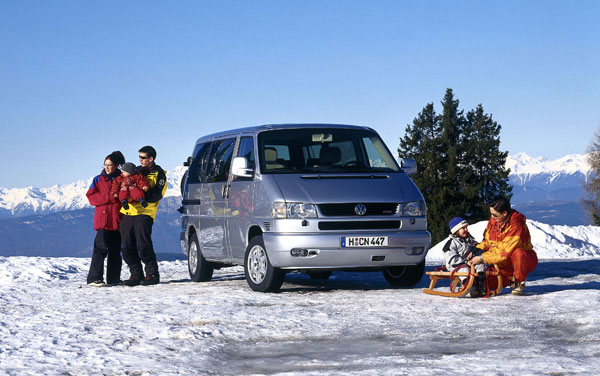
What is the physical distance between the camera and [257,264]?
9711mm

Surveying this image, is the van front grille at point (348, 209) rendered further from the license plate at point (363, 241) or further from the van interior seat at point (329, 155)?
the van interior seat at point (329, 155)

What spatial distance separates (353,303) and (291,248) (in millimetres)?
→ 961

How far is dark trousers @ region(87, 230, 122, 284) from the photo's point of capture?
37.9ft

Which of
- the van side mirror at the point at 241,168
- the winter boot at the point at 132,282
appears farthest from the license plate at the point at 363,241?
the winter boot at the point at 132,282

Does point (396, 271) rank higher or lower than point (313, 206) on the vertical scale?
lower

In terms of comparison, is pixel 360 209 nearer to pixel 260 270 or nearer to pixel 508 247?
pixel 260 270

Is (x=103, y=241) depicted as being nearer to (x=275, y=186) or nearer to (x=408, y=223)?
(x=275, y=186)

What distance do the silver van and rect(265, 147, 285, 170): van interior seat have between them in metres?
0.01

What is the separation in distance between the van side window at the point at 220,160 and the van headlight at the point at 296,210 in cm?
A: 170

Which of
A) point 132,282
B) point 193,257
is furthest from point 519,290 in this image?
point 132,282

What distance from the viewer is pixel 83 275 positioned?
1408cm

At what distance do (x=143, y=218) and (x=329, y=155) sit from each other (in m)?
2.96

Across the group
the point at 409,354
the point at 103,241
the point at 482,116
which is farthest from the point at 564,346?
the point at 482,116

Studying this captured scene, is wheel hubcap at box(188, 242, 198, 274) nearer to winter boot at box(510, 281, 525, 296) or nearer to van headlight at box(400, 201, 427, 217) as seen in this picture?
van headlight at box(400, 201, 427, 217)
